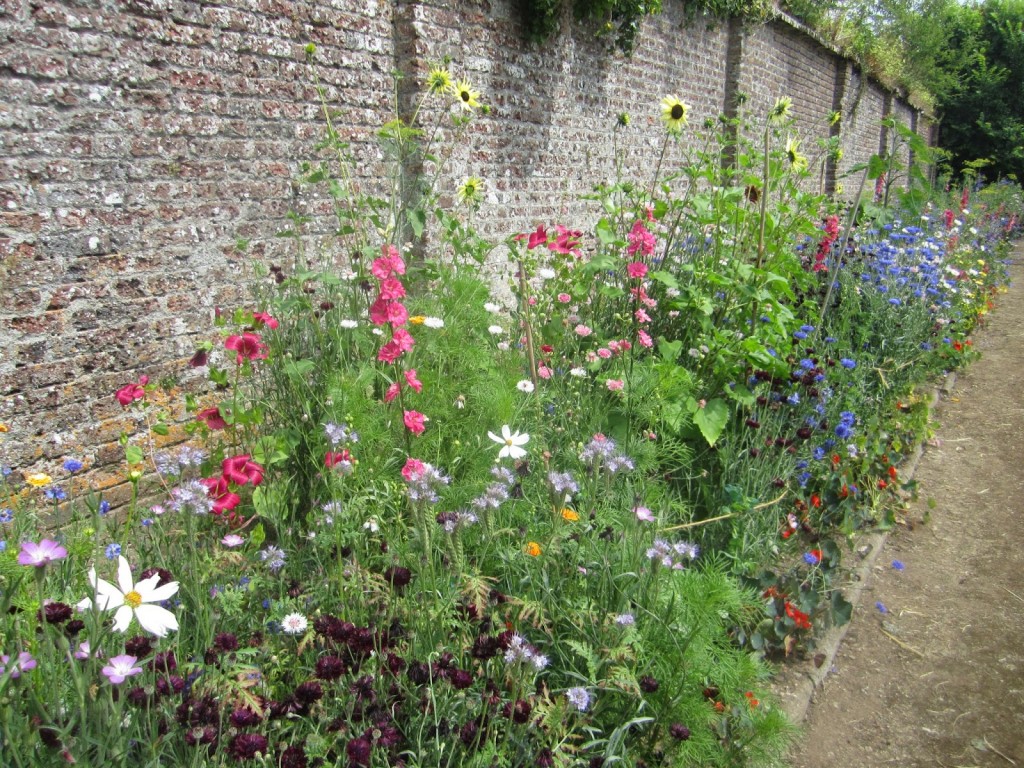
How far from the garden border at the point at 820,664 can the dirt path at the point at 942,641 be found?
0.03 metres

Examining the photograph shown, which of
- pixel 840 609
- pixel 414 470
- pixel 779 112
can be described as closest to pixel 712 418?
pixel 840 609

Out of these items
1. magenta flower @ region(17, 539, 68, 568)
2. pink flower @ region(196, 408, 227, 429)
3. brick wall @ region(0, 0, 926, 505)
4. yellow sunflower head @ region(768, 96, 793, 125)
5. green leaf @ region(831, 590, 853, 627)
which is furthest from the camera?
yellow sunflower head @ region(768, 96, 793, 125)

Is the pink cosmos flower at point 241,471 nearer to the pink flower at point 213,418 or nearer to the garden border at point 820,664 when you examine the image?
the pink flower at point 213,418

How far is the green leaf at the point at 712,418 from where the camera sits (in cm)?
290

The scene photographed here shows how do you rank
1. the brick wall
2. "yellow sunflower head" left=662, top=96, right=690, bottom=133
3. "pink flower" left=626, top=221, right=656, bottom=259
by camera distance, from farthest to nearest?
"yellow sunflower head" left=662, top=96, right=690, bottom=133 → "pink flower" left=626, top=221, right=656, bottom=259 → the brick wall

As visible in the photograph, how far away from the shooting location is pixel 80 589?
169 centimetres

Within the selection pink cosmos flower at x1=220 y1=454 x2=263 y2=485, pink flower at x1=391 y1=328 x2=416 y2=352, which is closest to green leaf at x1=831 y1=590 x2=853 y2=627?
pink flower at x1=391 y1=328 x2=416 y2=352

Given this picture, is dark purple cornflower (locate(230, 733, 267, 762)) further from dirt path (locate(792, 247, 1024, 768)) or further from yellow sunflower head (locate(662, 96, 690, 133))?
yellow sunflower head (locate(662, 96, 690, 133))

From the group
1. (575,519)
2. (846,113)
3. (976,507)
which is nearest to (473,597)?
(575,519)

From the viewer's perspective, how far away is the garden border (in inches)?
92.0

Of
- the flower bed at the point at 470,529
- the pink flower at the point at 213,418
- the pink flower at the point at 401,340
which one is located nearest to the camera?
the flower bed at the point at 470,529

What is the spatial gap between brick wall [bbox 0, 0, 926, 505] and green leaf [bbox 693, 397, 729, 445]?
2242 mm

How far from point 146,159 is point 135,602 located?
102 inches

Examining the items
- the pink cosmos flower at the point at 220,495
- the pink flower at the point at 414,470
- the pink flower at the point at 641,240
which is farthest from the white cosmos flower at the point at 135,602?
the pink flower at the point at 641,240
